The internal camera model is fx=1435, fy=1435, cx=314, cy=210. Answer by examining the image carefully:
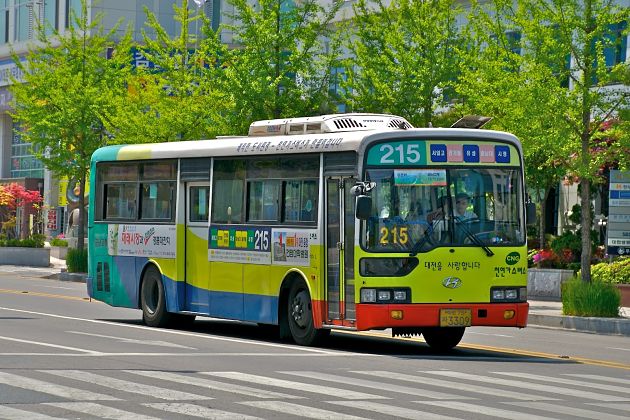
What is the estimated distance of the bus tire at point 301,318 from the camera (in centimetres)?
2069

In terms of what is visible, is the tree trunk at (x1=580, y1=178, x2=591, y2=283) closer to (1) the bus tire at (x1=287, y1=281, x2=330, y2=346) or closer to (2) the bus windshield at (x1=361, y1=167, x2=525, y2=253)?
(2) the bus windshield at (x1=361, y1=167, x2=525, y2=253)

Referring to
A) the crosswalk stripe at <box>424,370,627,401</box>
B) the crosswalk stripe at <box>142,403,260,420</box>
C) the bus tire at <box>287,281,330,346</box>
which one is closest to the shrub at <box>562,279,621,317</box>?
the bus tire at <box>287,281,330,346</box>

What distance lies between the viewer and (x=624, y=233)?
110 ft

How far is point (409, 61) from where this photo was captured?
122ft

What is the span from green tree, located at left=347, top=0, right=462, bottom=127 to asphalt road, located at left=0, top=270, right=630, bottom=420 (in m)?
13.4

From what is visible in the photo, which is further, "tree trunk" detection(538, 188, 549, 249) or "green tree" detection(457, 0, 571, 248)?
"tree trunk" detection(538, 188, 549, 249)

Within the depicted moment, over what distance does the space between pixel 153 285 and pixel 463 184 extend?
288 inches

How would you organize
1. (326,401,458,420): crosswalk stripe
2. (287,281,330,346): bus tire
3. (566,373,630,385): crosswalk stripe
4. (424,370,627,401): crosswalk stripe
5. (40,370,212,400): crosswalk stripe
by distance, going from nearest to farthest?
(326,401,458,420): crosswalk stripe → (40,370,212,400): crosswalk stripe → (424,370,627,401): crosswalk stripe → (566,373,630,385): crosswalk stripe → (287,281,330,346): bus tire

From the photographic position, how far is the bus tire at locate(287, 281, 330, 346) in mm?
20688

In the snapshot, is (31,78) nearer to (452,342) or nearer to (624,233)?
(624,233)

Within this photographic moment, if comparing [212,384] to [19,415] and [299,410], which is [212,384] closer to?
[299,410]

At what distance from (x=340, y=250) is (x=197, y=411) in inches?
314

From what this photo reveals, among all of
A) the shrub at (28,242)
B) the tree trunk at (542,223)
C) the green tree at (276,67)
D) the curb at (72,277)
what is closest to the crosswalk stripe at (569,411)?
the green tree at (276,67)

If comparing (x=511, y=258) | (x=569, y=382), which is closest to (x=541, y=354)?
(x=511, y=258)
